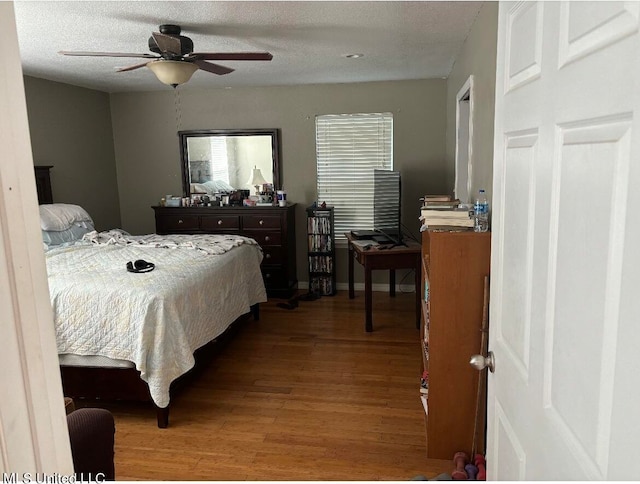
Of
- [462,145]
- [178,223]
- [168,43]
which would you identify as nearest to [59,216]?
[178,223]

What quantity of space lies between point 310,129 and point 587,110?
4.83 metres

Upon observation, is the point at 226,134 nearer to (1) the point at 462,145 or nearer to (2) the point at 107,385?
(1) the point at 462,145

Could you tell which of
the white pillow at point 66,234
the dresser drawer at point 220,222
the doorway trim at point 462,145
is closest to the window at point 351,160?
the dresser drawer at point 220,222

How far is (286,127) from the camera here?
546cm

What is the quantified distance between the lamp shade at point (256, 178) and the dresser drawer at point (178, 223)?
79 centimetres

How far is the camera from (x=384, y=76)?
15.9 ft

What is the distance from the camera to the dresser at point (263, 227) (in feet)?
17.2

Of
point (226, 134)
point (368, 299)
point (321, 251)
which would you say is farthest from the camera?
point (226, 134)

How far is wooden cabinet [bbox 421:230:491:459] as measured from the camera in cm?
224

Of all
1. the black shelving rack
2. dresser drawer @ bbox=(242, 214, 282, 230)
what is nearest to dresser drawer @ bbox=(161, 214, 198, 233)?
dresser drawer @ bbox=(242, 214, 282, 230)

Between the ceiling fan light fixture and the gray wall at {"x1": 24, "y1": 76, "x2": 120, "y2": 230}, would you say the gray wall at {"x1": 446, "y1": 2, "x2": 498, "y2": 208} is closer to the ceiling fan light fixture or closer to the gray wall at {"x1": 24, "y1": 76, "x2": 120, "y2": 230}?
the ceiling fan light fixture

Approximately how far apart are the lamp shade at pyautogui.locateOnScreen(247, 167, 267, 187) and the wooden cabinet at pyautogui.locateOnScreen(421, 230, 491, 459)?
3.56 meters

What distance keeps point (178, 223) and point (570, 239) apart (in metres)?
5.08

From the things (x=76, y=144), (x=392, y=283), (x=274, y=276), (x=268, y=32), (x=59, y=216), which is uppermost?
(x=268, y=32)
